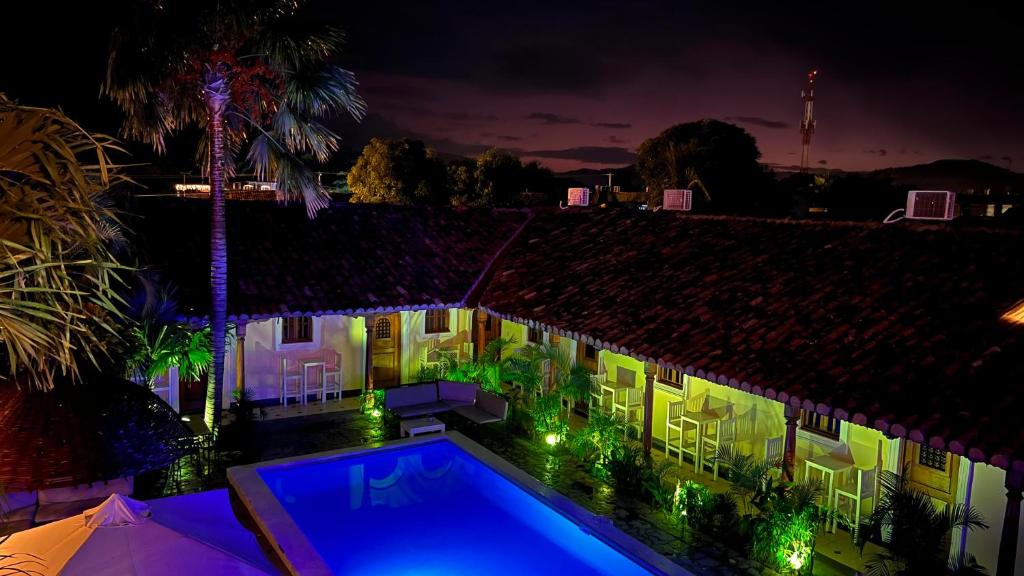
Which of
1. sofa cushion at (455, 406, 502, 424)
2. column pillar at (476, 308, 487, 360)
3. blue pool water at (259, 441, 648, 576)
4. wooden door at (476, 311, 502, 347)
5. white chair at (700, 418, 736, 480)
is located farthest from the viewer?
wooden door at (476, 311, 502, 347)

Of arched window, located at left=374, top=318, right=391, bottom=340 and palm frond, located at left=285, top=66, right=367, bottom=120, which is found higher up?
palm frond, located at left=285, top=66, right=367, bottom=120

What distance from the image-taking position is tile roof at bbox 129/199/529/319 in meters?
14.5

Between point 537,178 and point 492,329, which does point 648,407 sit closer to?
point 492,329

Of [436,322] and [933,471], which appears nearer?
[933,471]

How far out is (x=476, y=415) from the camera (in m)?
14.8

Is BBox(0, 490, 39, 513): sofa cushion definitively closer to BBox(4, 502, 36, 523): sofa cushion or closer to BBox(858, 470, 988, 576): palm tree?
BBox(4, 502, 36, 523): sofa cushion

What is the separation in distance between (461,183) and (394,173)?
7.30 m

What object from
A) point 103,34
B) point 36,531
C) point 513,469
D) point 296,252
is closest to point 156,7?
point 103,34

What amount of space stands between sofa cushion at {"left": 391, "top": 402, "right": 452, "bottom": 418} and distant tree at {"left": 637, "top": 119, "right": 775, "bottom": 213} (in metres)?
36.7

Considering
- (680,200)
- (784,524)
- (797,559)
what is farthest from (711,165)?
(797,559)

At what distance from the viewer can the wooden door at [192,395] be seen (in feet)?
51.0

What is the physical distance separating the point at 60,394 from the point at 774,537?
1003 centimetres

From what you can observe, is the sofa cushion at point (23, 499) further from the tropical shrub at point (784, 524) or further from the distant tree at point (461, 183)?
the distant tree at point (461, 183)

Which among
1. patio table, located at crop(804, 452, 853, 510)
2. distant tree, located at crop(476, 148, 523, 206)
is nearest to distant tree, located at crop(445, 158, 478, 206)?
distant tree, located at crop(476, 148, 523, 206)
